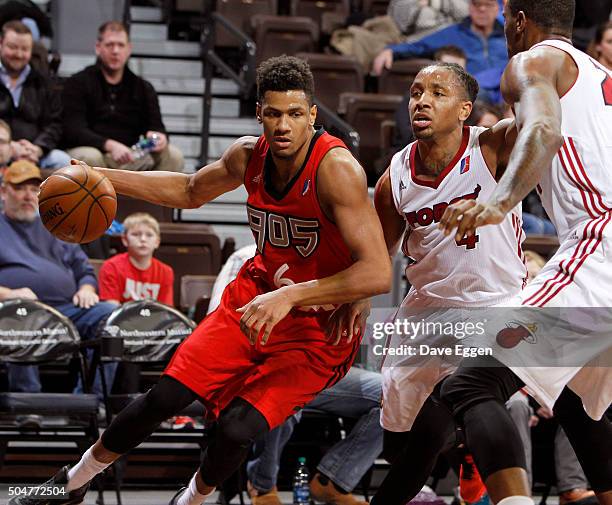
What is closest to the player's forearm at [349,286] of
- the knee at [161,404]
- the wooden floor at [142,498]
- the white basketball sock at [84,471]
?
the knee at [161,404]

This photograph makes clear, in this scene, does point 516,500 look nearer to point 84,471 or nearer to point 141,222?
point 84,471

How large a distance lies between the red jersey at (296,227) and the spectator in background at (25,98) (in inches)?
155

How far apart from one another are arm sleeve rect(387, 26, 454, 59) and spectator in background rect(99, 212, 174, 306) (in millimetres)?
4016

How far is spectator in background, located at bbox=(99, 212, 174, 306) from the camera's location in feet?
22.6

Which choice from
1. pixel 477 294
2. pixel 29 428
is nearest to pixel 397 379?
pixel 477 294

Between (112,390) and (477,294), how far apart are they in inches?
104

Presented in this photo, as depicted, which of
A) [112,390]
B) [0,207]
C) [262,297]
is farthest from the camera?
[0,207]

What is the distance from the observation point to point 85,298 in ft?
21.6

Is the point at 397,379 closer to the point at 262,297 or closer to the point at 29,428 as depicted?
the point at 262,297

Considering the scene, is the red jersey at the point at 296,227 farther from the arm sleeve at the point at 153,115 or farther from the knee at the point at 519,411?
the arm sleeve at the point at 153,115

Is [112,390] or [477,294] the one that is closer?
[477,294]

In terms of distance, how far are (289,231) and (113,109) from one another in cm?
451

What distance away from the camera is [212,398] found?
14.4 ft

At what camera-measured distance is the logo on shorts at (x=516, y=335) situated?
3705 mm
